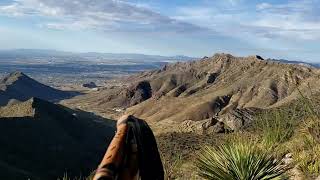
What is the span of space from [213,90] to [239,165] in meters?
118

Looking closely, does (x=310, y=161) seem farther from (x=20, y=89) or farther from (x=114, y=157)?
(x=20, y=89)

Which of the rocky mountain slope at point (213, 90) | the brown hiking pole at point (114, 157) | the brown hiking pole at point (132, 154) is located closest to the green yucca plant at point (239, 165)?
the brown hiking pole at point (132, 154)

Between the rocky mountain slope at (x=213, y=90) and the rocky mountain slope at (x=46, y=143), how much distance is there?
17.2 m

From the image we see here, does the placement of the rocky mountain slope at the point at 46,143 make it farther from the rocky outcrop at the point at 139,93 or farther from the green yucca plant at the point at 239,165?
the rocky outcrop at the point at 139,93

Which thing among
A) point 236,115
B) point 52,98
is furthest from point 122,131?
point 52,98

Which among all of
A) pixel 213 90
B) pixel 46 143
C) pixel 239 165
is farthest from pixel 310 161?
pixel 213 90

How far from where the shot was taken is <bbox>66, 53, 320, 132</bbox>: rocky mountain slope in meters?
100

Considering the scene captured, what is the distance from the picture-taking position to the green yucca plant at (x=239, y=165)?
7254 mm

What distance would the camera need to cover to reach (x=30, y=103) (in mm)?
74312

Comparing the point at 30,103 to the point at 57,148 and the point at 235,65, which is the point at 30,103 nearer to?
the point at 57,148

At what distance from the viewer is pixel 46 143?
59.9 metres

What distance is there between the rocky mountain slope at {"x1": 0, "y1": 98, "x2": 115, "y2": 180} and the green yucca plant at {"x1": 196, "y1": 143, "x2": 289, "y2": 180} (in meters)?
37.8

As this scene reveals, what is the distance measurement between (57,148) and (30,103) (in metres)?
16.3

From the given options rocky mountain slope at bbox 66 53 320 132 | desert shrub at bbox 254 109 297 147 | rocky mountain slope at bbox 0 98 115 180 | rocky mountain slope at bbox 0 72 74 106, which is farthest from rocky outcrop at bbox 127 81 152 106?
desert shrub at bbox 254 109 297 147
